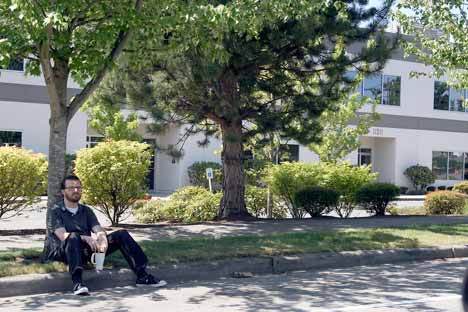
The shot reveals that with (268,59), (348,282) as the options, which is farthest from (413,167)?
(348,282)

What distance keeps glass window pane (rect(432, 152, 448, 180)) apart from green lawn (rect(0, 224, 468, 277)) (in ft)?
86.4

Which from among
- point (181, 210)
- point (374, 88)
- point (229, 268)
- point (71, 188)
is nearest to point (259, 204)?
point (181, 210)

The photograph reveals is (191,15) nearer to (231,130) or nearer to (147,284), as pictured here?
(147,284)

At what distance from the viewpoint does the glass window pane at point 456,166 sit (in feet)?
130

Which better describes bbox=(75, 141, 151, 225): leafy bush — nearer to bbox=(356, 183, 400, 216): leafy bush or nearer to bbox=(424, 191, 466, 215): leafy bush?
bbox=(356, 183, 400, 216): leafy bush

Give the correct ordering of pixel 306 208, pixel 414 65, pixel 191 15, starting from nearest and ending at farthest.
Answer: pixel 191 15 < pixel 306 208 < pixel 414 65

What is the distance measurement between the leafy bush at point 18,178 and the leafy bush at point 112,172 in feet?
2.91

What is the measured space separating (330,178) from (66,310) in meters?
10.3

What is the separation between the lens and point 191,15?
29.0ft

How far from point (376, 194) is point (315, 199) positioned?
188 cm

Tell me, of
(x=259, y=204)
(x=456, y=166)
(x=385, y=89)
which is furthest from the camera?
(x=456, y=166)

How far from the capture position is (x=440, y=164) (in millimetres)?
39094

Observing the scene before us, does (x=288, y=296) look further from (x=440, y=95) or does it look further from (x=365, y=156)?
(x=440, y=95)

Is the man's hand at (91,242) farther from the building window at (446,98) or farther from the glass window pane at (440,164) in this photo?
the glass window pane at (440,164)
